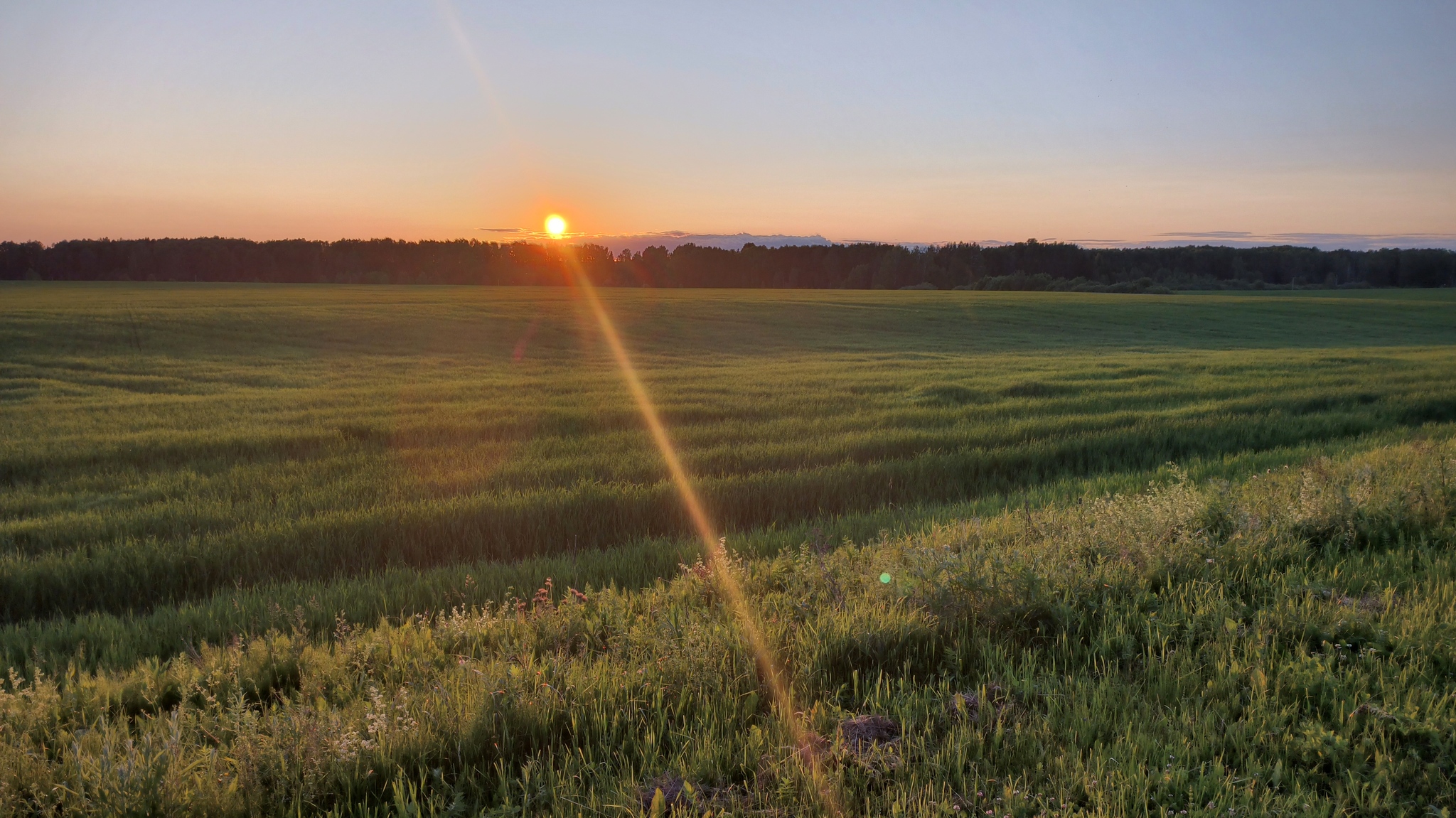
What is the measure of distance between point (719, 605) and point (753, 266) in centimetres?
10895

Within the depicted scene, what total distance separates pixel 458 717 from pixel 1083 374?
1976cm

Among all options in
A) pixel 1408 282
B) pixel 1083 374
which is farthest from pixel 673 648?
pixel 1408 282

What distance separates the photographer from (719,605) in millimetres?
4914

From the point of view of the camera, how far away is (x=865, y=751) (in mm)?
3160

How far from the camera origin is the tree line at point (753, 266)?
310 feet

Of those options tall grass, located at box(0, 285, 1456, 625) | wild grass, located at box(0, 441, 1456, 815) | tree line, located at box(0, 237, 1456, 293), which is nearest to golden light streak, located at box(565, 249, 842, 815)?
wild grass, located at box(0, 441, 1456, 815)

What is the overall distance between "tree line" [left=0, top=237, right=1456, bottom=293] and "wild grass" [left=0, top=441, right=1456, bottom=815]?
3549 inches

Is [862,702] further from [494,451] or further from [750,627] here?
[494,451]

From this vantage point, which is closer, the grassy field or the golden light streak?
the golden light streak

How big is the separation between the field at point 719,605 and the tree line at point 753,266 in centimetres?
8279

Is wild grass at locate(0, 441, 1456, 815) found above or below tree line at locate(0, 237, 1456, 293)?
below

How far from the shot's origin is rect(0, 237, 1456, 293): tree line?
94375 millimetres

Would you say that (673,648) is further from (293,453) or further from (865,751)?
(293,453)

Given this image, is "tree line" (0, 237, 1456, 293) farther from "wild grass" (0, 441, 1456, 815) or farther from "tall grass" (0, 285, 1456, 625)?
"wild grass" (0, 441, 1456, 815)
